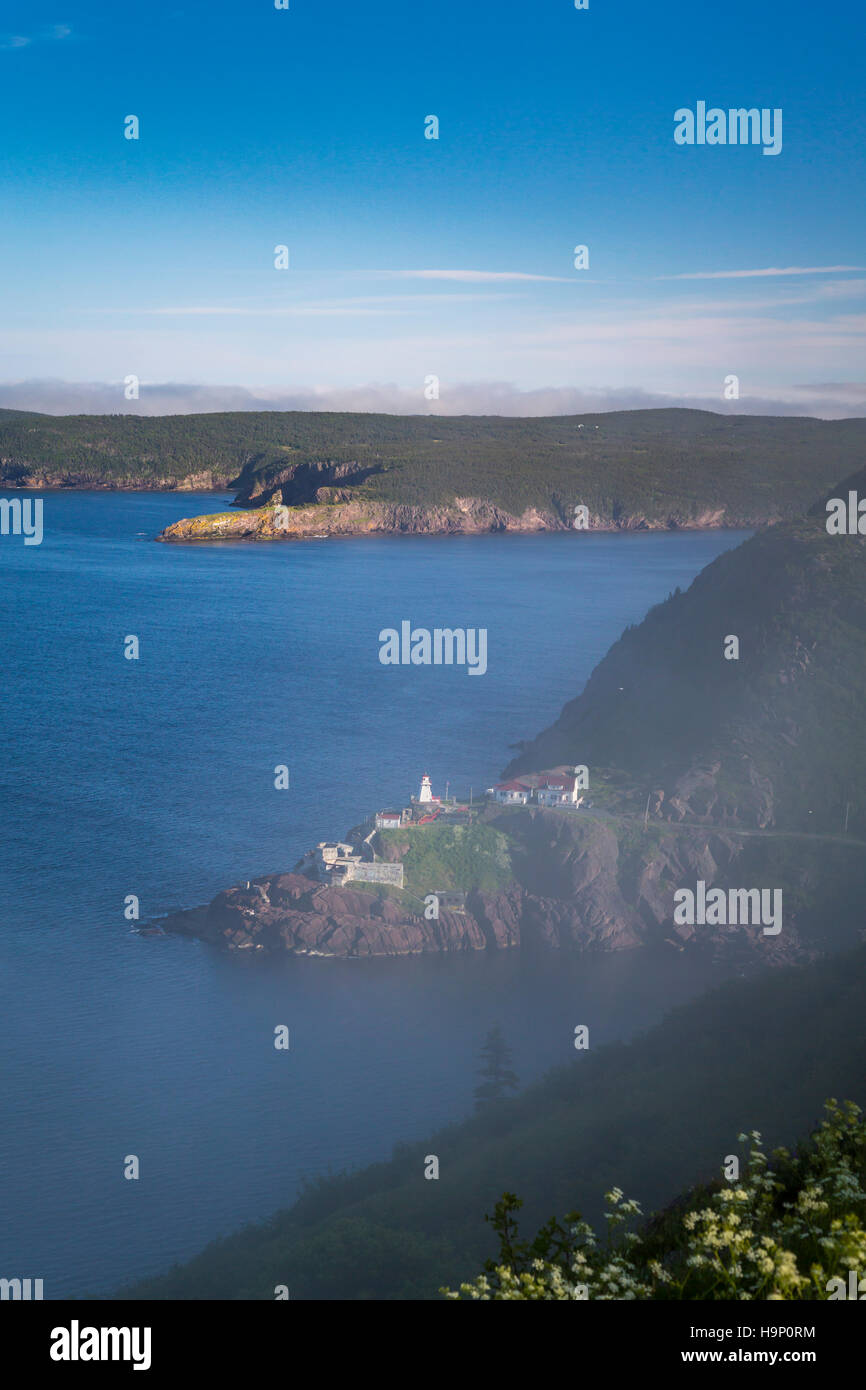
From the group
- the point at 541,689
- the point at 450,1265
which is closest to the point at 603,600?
the point at 541,689

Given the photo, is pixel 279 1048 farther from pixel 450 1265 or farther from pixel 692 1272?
pixel 692 1272

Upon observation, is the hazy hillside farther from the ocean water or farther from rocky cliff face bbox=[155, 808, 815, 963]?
the ocean water

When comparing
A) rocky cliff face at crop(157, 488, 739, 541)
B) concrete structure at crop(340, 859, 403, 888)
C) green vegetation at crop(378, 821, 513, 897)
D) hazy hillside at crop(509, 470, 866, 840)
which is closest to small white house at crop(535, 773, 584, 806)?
hazy hillside at crop(509, 470, 866, 840)

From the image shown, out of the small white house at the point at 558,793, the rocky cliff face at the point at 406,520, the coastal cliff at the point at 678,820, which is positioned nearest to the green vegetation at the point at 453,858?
the coastal cliff at the point at 678,820

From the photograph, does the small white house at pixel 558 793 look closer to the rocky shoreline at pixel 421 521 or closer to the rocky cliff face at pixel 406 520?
the rocky cliff face at pixel 406 520

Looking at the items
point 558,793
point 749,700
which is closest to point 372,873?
point 558,793

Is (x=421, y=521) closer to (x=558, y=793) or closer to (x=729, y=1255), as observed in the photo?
(x=558, y=793)
